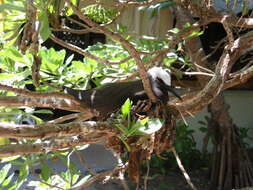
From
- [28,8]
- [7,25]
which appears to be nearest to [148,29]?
[7,25]

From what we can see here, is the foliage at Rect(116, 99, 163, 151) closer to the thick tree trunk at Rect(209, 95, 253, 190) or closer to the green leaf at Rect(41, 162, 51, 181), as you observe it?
the green leaf at Rect(41, 162, 51, 181)

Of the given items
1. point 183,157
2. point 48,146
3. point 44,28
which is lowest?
point 183,157

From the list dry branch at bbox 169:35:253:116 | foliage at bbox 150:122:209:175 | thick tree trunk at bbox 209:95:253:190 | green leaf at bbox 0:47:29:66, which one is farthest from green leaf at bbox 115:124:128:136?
foliage at bbox 150:122:209:175

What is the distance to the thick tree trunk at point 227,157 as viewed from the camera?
11.1 feet

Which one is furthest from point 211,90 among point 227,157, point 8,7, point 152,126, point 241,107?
point 241,107

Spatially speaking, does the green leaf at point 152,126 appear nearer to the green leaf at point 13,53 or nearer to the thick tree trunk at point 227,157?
the green leaf at point 13,53

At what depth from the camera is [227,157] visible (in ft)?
11.3

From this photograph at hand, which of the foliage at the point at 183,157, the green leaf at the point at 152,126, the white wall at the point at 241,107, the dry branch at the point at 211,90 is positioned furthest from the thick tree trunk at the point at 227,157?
the green leaf at the point at 152,126

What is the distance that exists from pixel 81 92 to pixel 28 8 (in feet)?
2.19

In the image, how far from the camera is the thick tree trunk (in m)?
3.40

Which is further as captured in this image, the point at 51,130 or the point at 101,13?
the point at 101,13

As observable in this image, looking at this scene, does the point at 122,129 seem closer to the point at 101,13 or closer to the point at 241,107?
the point at 101,13

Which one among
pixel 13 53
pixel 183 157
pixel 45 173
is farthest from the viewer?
pixel 183 157

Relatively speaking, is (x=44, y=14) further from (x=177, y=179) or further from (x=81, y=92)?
(x=177, y=179)
